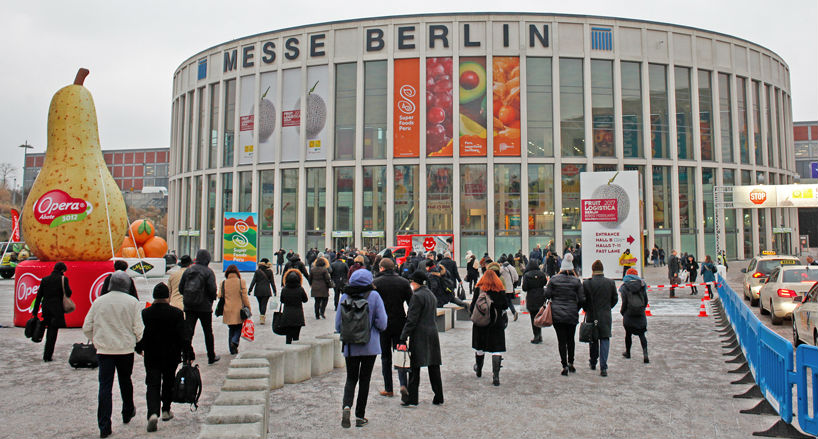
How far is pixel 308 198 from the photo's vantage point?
42844mm

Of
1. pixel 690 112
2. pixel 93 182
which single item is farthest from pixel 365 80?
pixel 93 182

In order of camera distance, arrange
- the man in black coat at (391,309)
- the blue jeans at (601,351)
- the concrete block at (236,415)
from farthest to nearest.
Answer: the blue jeans at (601,351), the man in black coat at (391,309), the concrete block at (236,415)

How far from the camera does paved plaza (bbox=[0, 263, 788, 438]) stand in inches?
242

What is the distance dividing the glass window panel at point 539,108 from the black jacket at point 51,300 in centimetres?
3402

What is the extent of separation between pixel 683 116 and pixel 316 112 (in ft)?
88.0

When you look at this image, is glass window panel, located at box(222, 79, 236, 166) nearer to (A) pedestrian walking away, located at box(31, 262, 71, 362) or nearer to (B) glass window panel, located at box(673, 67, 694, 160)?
(B) glass window panel, located at box(673, 67, 694, 160)

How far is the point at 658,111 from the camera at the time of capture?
4206 centimetres

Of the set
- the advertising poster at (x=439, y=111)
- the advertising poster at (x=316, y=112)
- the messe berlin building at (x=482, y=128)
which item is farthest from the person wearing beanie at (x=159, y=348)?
the advertising poster at (x=316, y=112)

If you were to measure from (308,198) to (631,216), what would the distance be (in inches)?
1024

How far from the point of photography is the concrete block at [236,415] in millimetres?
5223

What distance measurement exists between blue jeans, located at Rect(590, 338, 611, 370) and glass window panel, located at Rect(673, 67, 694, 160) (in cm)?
3768

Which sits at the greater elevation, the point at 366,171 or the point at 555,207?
the point at 366,171

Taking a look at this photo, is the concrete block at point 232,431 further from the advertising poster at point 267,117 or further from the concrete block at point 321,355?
the advertising poster at point 267,117

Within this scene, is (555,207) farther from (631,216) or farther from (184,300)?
(184,300)
